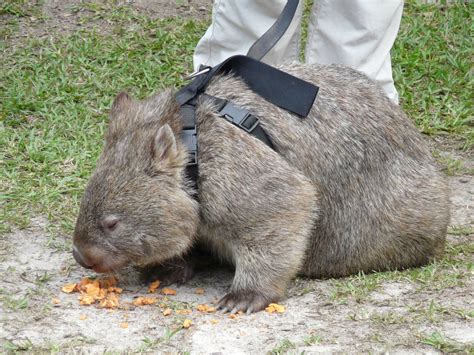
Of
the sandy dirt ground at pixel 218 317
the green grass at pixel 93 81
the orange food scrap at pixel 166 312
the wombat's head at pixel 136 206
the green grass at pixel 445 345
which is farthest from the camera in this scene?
the green grass at pixel 93 81

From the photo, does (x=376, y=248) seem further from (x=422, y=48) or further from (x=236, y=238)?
(x=422, y=48)

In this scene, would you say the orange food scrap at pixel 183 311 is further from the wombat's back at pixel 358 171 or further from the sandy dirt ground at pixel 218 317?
the wombat's back at pixel 358 171

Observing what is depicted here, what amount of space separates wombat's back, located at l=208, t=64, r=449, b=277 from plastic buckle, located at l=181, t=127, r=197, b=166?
10.3 inches

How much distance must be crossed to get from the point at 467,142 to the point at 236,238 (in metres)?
2.73

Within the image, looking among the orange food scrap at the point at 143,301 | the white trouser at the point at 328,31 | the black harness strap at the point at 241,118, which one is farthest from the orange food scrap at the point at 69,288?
the white trouser at the point at 328,31

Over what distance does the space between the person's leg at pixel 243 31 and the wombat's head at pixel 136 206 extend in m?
1.80

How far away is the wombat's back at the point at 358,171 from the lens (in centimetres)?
468

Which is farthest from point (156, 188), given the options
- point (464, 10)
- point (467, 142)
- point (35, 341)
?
point (464, 10)

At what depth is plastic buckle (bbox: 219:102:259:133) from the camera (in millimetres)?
4551

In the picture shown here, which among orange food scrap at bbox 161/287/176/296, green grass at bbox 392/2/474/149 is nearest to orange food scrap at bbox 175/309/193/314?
orange food scrap at bbox 161/287/176/296

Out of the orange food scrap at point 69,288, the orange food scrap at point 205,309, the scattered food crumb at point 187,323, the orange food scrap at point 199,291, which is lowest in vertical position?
the orange food scrap at point 69,288

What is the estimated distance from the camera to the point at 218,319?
4344mm

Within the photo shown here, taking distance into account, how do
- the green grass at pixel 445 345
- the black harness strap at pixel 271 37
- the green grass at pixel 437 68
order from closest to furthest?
1. the green grass at pixel 445 345
2. the black harness strap at pixel 271 37
3. the green grass at pixel 437 68

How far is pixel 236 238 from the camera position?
4.51 m
